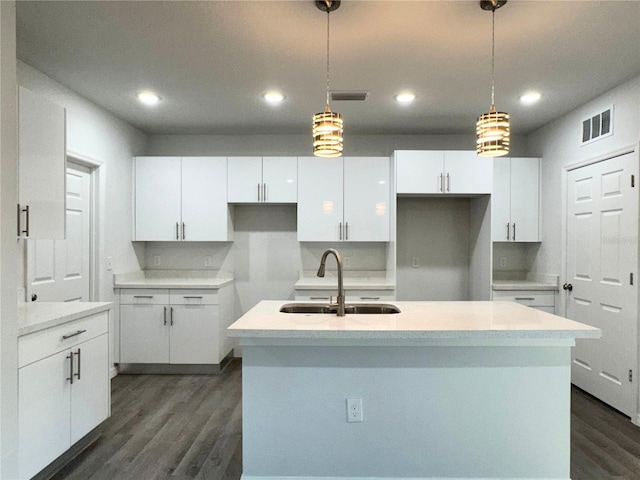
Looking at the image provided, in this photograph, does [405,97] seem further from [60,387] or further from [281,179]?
[60,387]

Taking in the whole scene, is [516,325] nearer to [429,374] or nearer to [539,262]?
[429,374]

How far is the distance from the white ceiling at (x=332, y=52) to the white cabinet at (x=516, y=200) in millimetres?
570

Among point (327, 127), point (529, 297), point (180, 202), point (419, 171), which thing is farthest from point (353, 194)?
point (327, 127)

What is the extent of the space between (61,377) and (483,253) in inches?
146

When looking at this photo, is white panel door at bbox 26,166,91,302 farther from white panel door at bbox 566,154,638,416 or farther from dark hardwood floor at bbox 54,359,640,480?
white panel door at bbox 566,154,638,416

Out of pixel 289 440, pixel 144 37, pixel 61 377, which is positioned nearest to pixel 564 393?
pixel 289 440

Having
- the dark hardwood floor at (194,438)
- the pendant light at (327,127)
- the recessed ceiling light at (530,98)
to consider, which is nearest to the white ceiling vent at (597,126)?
the recessed ceiling light at (530,98)

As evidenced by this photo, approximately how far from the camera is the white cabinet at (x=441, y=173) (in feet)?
13.3

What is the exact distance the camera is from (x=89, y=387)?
2541 millimetres

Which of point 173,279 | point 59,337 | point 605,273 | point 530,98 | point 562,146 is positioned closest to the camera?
point 59,337

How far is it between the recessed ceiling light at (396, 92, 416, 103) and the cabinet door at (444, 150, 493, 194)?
0.83 meters

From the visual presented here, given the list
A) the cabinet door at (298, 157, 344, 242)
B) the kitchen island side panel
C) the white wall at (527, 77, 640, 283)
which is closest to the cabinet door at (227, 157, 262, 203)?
the cabinet door at (298, 157, 344, 242)

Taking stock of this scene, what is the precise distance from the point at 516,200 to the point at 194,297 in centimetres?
344

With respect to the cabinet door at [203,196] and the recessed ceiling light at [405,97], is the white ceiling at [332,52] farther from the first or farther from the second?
the cabinet door at [203,196]
